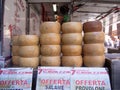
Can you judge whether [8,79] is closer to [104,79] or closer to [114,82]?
[104,79]

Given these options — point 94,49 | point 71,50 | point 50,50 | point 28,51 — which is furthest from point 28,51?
point 94,49

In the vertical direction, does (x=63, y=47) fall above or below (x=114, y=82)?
above

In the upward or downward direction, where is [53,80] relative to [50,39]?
downward

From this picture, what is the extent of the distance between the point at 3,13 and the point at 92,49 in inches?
45.1

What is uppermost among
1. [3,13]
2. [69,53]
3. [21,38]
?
[3,13]

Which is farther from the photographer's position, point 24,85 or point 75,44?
point 75,44

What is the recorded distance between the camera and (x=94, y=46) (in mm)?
2084

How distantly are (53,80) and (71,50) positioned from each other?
41 cm

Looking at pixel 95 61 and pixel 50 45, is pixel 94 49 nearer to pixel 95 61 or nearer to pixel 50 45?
pixel 95 61

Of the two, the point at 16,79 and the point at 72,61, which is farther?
the point at 72,61

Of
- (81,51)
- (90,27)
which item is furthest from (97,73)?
(90,27)

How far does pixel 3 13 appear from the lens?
240 cm

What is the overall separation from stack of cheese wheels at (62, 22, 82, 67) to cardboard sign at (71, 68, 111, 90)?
25cm

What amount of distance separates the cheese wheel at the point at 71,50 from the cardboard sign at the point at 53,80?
292 mm
